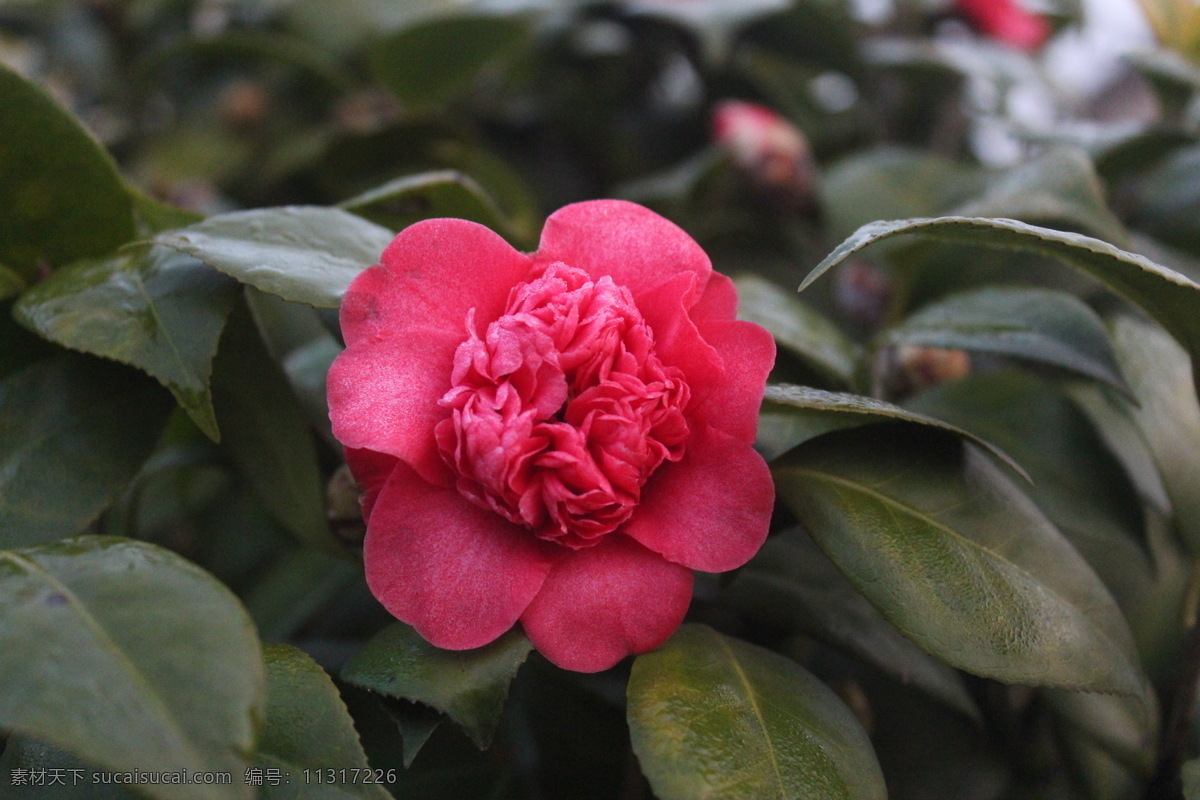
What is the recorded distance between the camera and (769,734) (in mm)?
424

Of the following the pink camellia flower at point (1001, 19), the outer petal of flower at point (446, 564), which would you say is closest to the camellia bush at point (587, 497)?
the outer petal of flower at point (446, 564)

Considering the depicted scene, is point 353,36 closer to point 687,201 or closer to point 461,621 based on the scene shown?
point 687,201

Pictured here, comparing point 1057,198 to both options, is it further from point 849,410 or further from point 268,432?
point 268,432

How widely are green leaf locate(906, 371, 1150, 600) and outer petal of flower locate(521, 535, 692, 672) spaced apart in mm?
284

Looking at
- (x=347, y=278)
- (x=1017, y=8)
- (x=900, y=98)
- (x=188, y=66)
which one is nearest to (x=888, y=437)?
(x=347, y=278)

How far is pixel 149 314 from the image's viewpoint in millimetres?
479

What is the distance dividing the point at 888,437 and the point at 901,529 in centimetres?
5

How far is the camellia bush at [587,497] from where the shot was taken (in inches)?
15.9

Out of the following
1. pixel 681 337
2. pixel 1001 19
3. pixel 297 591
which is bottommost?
pixel 297 591

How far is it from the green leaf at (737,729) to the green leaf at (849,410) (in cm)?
13

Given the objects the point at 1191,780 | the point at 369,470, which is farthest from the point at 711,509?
the point at 1191,780

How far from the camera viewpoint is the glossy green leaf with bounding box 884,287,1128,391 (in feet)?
1.83

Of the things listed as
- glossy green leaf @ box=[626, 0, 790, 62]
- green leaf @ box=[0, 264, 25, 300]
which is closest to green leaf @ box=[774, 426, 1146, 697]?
green leaf @ box=[0, 264, 25, 300]

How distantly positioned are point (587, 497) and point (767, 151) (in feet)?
2.59
